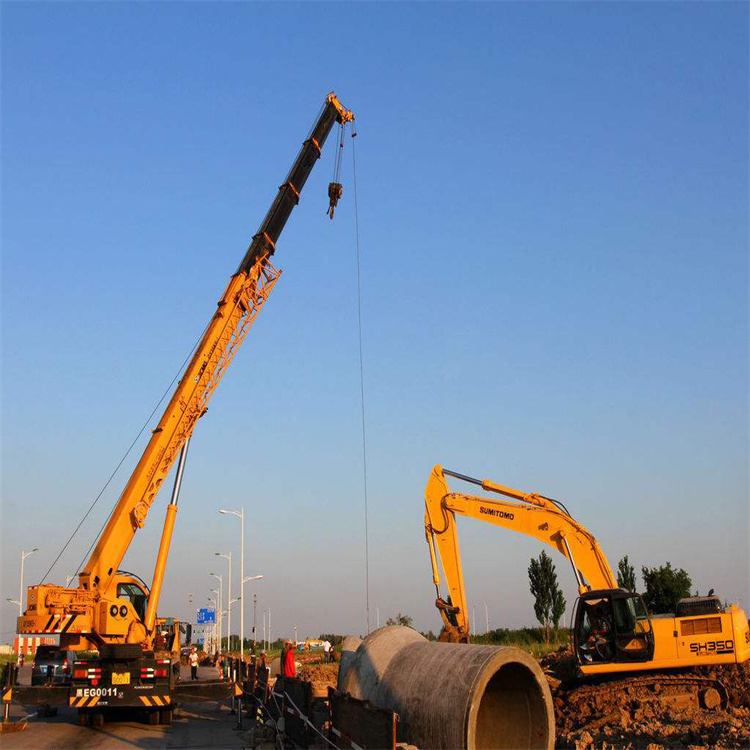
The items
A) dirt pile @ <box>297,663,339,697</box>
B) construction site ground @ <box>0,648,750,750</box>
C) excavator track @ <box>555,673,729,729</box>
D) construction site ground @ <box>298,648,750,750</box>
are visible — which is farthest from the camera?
dirt pile @ <box>297,663,339,697</box>

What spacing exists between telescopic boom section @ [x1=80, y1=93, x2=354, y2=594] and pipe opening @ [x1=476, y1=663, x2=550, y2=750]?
10.7 meters

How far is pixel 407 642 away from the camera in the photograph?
15102 mm

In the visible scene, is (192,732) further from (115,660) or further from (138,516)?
(138,516)

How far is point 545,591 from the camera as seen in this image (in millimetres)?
58156

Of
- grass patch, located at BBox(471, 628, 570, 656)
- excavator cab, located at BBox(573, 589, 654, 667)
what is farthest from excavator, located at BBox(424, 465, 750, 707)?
grass patch, located at BBox(471, 628, 570, 656)

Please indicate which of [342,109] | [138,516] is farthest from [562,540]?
[342,109]

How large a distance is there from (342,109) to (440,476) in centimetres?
1212

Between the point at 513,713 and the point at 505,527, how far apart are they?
10.8 meters

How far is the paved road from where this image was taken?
1689cm

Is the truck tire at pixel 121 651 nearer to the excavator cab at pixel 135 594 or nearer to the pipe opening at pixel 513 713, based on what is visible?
the excavator cab at pixel 135 594

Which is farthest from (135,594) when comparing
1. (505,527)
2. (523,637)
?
(523,637)

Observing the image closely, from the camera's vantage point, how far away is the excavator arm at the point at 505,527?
922 inches

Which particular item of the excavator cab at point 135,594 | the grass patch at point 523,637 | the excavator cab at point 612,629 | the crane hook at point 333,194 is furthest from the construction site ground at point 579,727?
the grass patch at point 523,637

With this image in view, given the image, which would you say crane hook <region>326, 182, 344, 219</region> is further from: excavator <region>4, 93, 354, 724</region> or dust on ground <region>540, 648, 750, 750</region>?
dust on ground <region>540, 648, 750, 750</region>
